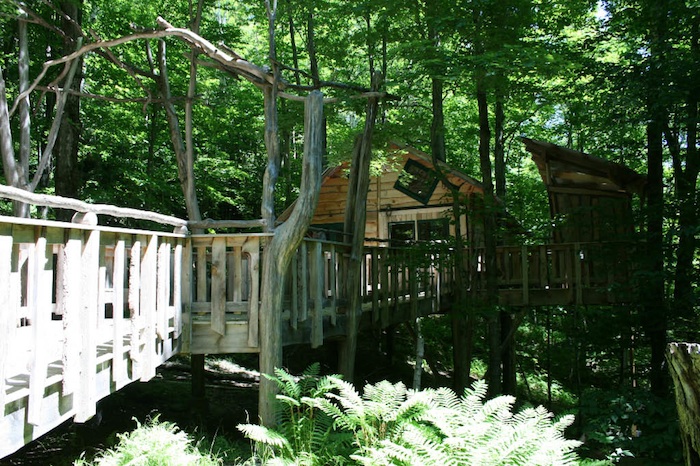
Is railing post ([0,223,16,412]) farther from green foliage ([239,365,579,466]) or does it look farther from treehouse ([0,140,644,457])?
green foliage ([239,365,579,466])

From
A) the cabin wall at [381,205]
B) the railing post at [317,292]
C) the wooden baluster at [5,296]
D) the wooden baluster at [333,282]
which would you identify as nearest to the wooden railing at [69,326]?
the wooden baluster at [5,296]

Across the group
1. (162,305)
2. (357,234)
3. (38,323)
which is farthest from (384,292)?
(38,323)

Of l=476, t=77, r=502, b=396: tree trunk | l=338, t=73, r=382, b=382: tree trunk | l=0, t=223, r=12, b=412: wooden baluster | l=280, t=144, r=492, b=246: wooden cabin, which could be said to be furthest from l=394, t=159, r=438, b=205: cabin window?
l=0, t=223, r=12, b=412: wooden baluster

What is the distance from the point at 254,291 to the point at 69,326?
3070 millimetres

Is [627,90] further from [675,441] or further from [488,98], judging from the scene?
[675,441]

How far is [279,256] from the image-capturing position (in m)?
6.74

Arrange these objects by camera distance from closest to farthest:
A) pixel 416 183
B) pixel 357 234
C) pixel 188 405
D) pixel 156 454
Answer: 1. pixel 156 454
2. pixel 357 234
3. pixel 188 405
4. pixel 416 183

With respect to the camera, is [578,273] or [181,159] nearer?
[181,159]

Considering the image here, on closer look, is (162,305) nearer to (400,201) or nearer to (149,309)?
(149,309)

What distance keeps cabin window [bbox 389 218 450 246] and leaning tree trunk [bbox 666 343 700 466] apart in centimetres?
1337

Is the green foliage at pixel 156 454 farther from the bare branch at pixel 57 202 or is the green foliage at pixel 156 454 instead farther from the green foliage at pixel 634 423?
the green foliage at pixel 634 423

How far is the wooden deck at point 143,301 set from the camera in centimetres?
329

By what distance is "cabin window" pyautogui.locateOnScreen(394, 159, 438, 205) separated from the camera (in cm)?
1662

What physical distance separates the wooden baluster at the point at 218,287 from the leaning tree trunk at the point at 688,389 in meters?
4.60
